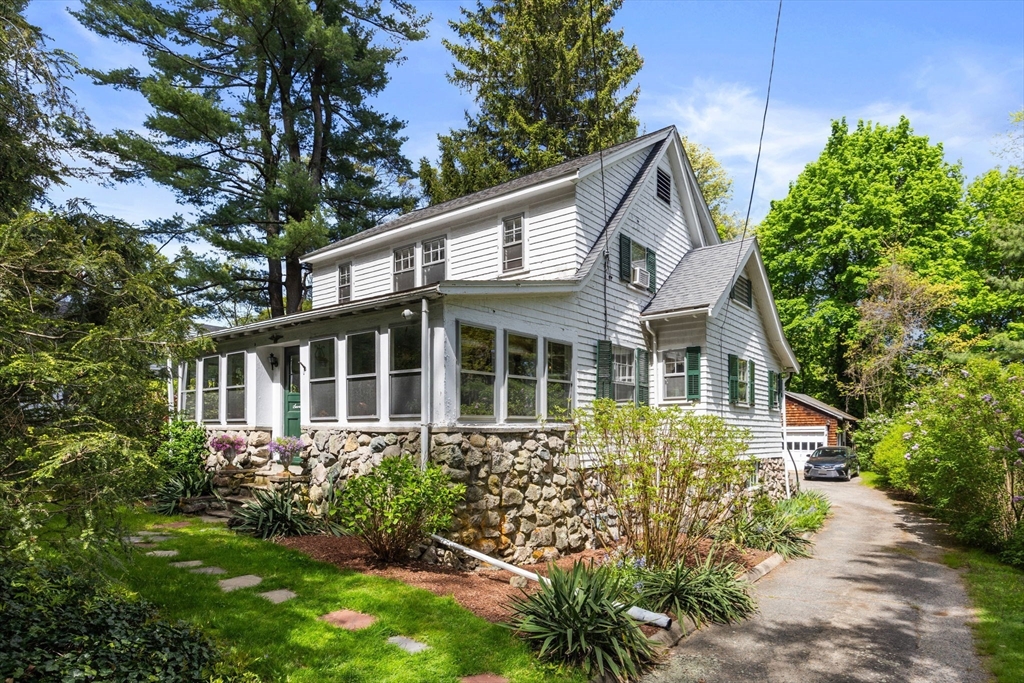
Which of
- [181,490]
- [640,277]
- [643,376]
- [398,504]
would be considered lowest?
[181,490]

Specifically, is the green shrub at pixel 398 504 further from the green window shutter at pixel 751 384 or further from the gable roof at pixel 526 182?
the green window shutter at pixel 751 384

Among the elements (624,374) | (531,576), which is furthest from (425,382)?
(624,374)

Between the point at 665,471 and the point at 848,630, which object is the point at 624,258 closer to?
the point at 665,471

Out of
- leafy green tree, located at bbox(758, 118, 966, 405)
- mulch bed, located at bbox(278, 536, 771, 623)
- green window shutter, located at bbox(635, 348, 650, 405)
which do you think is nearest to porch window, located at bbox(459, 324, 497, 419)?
mulch bed, located at bbox(278, 536, 771, 623)

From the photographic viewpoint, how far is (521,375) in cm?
1074

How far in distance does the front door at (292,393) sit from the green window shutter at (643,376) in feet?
25.1

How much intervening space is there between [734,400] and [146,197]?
66.1ft

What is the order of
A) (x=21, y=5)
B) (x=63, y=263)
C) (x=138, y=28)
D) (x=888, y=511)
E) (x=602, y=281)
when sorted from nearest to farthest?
1. (x=63, y=263)
2. (x=21, y=5)
3. (x=602, y=281)
4. (x=888, y=511)
5. (x=138, y=28)

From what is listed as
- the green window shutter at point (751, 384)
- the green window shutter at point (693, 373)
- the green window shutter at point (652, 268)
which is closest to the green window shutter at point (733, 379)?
the green window shutter at point (751, 384)

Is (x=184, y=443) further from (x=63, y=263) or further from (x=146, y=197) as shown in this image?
(x=146, y=197)

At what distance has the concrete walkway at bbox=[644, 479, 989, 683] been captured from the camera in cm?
650

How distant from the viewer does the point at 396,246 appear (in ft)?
52.2

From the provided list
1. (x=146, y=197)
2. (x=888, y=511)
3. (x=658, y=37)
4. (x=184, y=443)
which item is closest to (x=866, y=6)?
(x=658, y=37)

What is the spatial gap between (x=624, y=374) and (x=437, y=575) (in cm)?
676
